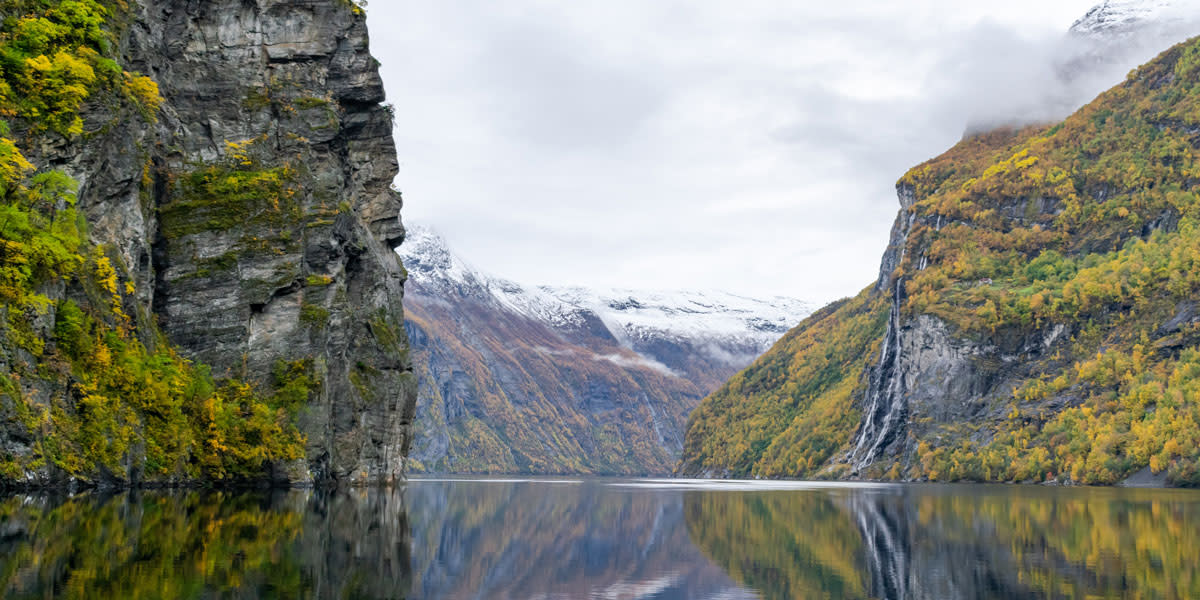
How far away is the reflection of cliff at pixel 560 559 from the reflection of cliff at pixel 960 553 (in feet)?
4.97

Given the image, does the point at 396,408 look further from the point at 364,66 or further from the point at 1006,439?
the point at 1006,439

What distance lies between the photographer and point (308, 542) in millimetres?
33969

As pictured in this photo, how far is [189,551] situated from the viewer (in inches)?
1142

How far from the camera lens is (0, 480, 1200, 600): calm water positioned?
24844 mm

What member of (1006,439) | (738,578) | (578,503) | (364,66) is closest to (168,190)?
(364,66)

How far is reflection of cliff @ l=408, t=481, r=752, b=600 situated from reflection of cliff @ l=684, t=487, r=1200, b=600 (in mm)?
1514

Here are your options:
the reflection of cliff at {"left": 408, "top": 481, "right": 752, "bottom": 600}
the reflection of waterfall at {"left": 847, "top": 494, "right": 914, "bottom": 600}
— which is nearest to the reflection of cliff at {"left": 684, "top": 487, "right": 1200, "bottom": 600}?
the reflection of waterfall at {"left": 847, "top": 494, "right": 914, "bottom": 600}

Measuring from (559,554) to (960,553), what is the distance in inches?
534

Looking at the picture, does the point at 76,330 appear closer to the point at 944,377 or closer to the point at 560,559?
the point at 560,559

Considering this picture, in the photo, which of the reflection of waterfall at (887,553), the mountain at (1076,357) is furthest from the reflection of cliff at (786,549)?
the mountain at (1076,357)

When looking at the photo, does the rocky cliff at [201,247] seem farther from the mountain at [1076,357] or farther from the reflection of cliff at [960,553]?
the mountain at [1076,357]

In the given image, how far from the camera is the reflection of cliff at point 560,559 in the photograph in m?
27.0

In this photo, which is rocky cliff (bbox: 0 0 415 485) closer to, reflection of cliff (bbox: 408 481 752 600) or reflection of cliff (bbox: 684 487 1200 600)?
reflection of cliff (bbox: 408 481 752 600)

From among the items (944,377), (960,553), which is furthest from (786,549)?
(944,377)
